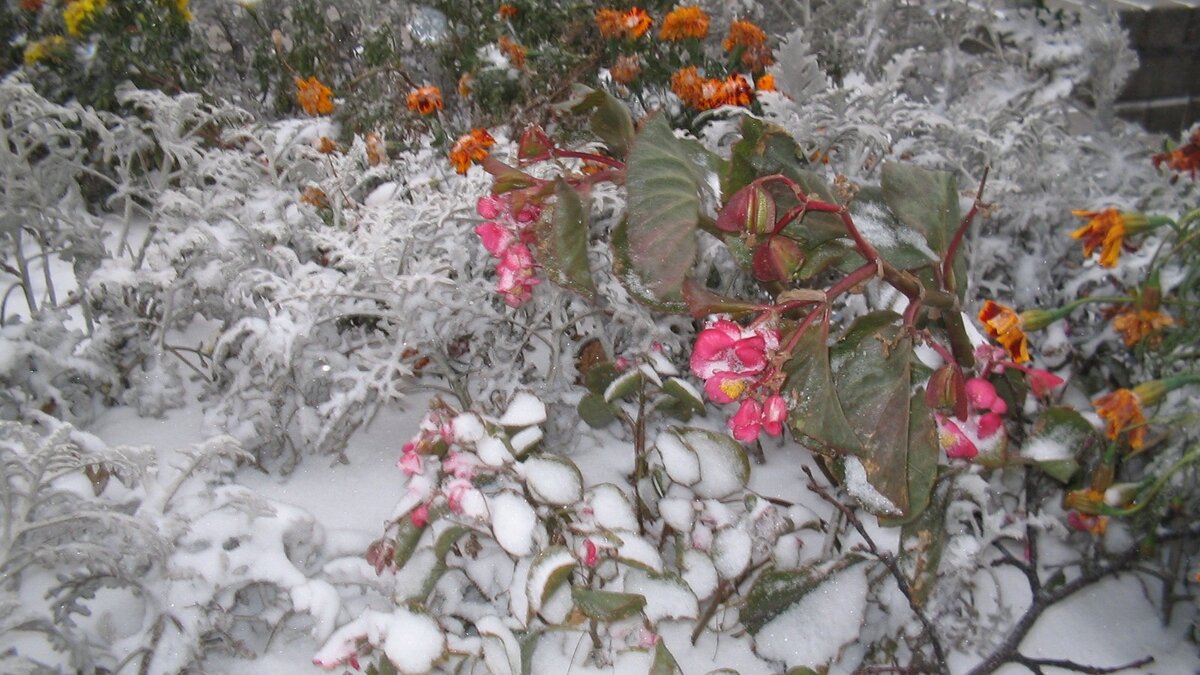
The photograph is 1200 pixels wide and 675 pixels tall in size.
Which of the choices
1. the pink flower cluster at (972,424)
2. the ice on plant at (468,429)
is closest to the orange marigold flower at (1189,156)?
the pink flower cluster at (972,424)

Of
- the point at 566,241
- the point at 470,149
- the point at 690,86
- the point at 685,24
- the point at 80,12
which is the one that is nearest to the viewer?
the point at 566,241

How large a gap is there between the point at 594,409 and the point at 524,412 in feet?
0.60

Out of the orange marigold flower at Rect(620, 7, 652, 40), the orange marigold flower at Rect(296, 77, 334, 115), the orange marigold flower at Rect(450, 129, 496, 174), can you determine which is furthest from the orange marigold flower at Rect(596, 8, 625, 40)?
the orange marigold flower at Rect(296, 77, 334, 115)

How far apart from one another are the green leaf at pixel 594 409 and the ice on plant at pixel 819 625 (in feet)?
1.25

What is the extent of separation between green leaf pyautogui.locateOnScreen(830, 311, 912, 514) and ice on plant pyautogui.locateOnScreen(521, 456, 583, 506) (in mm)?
355

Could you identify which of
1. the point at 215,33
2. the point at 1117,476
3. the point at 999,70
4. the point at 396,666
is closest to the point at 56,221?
the point at 396,666

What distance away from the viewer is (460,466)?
920mm

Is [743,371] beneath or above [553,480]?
above

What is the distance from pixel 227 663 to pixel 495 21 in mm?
1603

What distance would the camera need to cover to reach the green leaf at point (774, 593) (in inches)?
35.3

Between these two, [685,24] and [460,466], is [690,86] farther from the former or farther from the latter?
[460,466]

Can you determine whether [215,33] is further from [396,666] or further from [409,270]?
[396,666]

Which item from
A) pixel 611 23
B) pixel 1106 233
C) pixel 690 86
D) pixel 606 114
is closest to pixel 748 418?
pixel 606 114

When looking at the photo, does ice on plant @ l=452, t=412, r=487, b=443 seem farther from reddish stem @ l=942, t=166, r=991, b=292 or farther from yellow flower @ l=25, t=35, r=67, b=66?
yellow flower @ l=25, t=35, r=67, b=66
